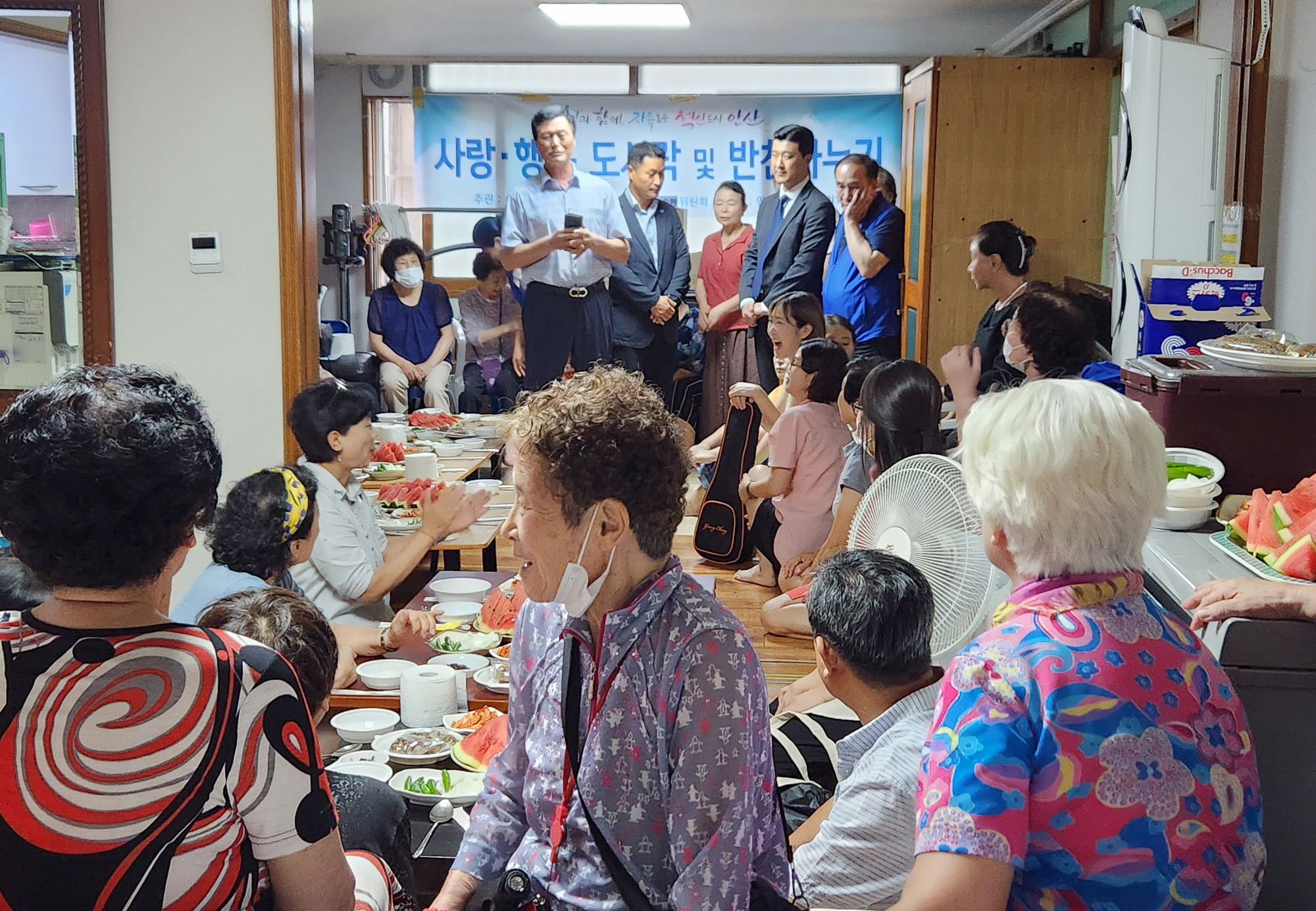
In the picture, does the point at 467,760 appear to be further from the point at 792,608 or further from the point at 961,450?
the point at 792,608

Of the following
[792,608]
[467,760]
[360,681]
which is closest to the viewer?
[467,760]

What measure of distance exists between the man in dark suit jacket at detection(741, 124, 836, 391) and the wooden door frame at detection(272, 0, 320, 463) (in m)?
3.07

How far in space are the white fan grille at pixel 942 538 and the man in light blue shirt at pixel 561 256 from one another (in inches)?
188

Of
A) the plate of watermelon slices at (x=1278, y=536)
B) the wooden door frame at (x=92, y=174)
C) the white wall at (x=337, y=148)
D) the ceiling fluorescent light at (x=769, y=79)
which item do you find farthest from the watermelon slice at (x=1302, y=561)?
the white wall at (x=337, y=148)

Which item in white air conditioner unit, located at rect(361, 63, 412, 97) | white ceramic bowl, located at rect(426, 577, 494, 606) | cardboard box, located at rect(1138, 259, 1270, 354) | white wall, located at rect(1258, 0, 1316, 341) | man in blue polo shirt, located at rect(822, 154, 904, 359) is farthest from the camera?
white air conditioner unit, located at rect(361, 63, 412, 97)

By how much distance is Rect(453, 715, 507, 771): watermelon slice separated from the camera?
199 cm

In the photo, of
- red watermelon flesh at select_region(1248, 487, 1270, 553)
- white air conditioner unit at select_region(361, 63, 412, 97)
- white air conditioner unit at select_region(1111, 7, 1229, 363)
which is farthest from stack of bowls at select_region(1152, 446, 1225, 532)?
white air conditioner unit at select_region(361, 63, 412, 97)

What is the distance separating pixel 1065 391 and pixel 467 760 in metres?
1.20

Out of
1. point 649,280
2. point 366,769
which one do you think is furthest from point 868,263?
point 366,769

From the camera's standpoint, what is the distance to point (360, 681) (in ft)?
7.75

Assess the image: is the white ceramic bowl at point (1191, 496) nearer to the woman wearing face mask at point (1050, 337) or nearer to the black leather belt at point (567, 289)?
the woman wearing face mask at point (1050, 337)

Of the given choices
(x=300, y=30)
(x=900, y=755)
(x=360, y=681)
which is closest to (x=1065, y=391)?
(x=900, y=755)

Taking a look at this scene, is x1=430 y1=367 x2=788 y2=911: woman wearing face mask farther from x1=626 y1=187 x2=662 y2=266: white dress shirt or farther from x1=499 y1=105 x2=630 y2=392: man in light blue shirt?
x1=626 y1=187 x2=662 y2=266: white dress shirt

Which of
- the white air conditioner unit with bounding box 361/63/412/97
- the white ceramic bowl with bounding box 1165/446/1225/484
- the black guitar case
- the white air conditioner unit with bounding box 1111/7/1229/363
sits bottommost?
the black guitar case
